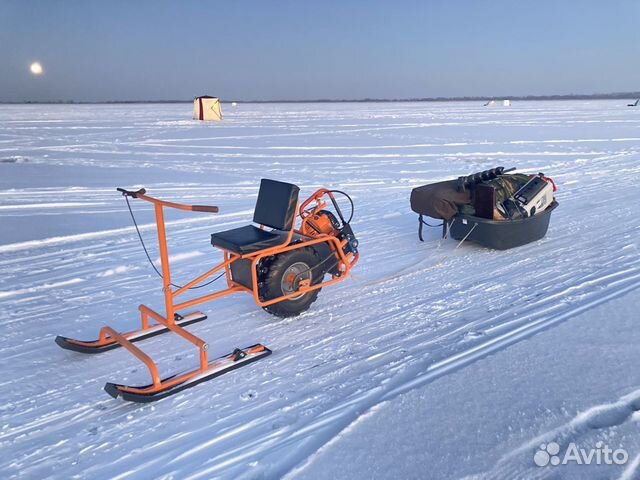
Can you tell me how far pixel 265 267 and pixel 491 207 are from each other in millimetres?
2744

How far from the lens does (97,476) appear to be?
2484mm

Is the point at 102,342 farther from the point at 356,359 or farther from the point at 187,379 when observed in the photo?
the point at 356,359

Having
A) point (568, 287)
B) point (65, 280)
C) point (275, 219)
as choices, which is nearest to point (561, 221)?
point (568, 287)

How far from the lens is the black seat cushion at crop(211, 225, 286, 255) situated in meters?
3.81

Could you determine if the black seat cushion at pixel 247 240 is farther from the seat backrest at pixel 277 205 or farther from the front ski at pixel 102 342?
the front ski at pixel 102 342

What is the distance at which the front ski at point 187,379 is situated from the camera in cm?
296

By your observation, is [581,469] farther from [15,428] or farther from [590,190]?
[590,190]

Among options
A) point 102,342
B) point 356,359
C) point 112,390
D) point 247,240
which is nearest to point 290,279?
point 247,240

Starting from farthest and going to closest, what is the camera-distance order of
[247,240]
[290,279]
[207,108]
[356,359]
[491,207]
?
[207,108]
[491,207]
[290,279]
[247,240]
[356,359]

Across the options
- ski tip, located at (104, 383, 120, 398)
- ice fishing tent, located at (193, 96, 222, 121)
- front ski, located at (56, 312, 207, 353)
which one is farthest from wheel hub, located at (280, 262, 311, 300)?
ice fishing tent, located at (193, 96, 222, 121)

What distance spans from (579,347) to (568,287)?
122 cm

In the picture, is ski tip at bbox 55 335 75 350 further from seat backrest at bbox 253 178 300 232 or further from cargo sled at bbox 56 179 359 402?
seat backrest at bbox 253 178 300 232

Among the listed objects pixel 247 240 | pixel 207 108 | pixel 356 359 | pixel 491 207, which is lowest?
pixel 356 359

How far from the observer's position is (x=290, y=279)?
4.12 m
